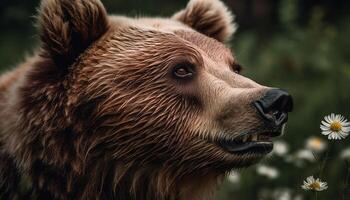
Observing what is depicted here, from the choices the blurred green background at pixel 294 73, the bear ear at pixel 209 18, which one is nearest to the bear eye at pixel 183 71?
the bear ear at pixel 209 18

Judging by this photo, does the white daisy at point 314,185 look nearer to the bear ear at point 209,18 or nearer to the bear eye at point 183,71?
the bear eye at point 183,71

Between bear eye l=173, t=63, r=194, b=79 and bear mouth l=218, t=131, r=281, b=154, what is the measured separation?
535 mm

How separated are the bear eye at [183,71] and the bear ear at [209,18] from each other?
92 centimetres

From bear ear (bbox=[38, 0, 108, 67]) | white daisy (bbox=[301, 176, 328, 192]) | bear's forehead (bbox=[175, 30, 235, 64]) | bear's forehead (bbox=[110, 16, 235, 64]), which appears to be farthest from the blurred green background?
white daisy (bbox=[301, 176, 328, 192])

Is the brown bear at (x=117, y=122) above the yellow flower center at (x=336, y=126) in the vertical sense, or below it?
below

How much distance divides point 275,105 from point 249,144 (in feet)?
1.04

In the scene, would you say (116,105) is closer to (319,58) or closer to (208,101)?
(208,101)

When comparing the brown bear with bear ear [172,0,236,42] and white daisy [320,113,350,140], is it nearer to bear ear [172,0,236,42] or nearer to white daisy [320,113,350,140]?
white daisy [320,113,350,140]

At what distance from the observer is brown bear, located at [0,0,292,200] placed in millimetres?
4309

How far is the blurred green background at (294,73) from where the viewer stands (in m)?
7.12

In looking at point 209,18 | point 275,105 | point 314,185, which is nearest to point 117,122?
point 275,105

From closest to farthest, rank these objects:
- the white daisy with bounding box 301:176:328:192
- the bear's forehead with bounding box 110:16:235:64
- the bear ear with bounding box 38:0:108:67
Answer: the white daisy with bounding box 301:176:328:192 → the bear ear with bounding box 38:0:108:67 → the bear's forehead with bounding box 110:16:235:64

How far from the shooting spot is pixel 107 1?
12414 mm

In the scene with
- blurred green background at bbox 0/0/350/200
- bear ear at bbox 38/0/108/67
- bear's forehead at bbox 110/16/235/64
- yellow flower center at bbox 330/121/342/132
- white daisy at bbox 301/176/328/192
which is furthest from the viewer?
blurred green background at bbox 0/0/350/200
